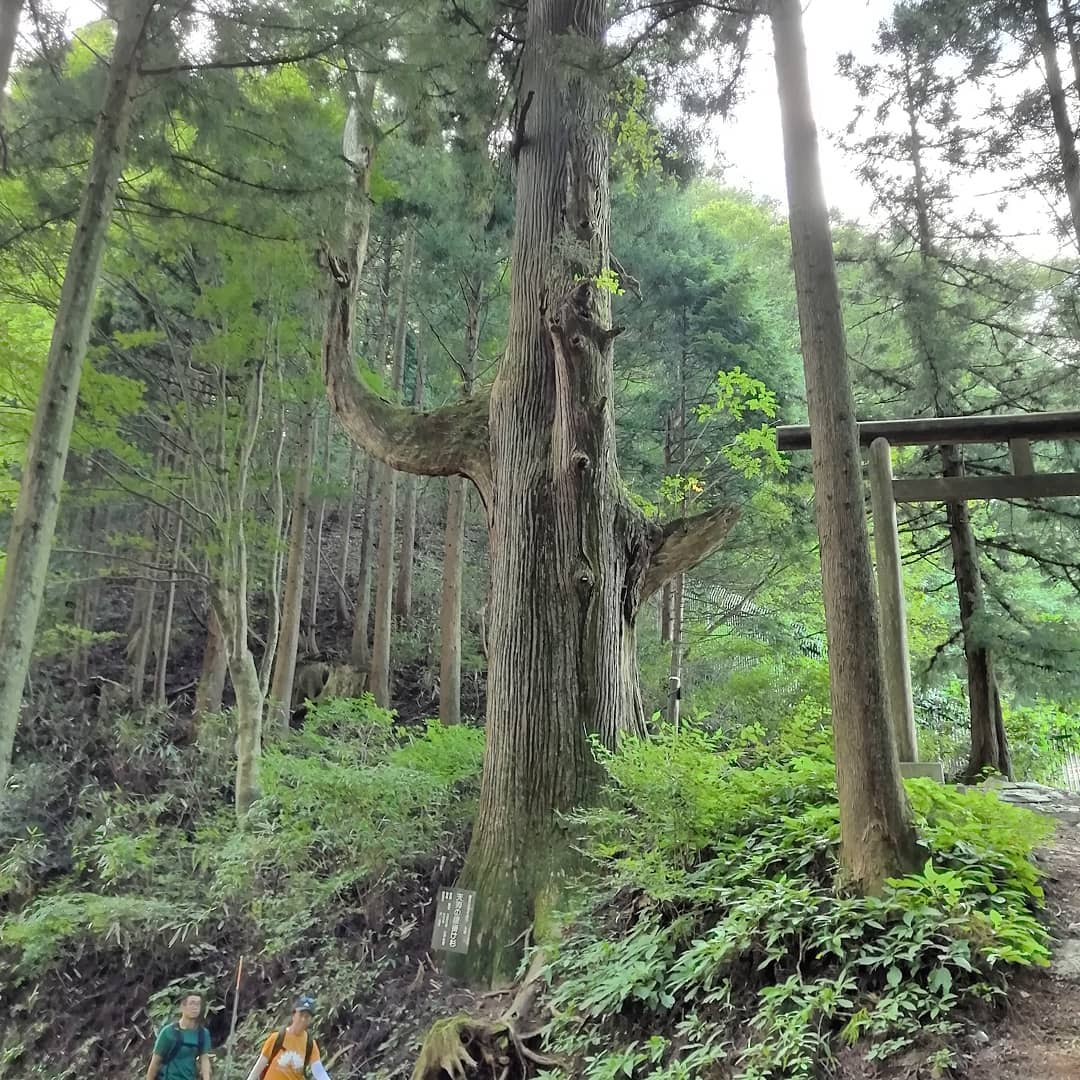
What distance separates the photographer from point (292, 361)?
988 cm

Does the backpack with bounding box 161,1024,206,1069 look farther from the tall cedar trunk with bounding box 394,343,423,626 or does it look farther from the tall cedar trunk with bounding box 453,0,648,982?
the tall cedar trunk with bounding box 394,343,423,626

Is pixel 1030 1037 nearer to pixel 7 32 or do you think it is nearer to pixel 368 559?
pixel 7 32

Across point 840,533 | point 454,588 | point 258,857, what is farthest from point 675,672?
point 840,533

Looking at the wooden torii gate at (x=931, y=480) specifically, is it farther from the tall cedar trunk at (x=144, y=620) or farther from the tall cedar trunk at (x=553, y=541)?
the tall cedar trunk at (x=144, y=620)

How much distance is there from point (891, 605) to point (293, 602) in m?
7.26

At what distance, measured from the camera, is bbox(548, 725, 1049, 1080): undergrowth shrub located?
275 cm

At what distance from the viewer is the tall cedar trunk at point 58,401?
12.8ft

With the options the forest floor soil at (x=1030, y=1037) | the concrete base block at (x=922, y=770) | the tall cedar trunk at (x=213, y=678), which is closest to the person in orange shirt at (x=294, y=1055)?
the forest floor soil at (x=1030, y=1037)

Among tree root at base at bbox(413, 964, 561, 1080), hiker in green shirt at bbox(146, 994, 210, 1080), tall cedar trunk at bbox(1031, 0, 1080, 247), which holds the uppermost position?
tall cedar trunk at bbox(1031, 0, 1080, 247)

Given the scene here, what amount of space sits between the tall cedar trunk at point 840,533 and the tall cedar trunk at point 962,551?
5.03 m

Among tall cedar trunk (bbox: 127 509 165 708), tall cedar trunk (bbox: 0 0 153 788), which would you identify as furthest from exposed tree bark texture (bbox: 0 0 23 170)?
tall cedar trunk (bbox: 127 509 165 708)

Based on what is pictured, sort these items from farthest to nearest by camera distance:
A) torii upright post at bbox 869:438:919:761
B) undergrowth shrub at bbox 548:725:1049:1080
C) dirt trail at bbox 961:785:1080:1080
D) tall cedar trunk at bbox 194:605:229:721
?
tall cedar trunk at bbox 194:605:229:721 → torii upright post at bbox 869:438:919:761 → undergrowth shrub at bbox 548:725:1049:1080 → dirt trail at bbox 961:785:1080:1080

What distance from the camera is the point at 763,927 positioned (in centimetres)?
326

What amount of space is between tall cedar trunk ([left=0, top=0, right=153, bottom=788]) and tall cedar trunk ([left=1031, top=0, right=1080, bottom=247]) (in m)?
7.67
